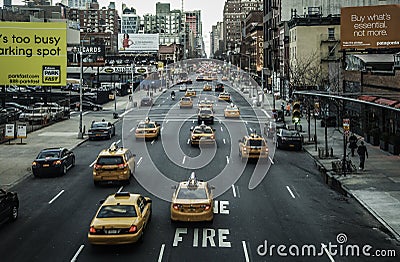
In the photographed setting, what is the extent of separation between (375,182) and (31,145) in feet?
78.4

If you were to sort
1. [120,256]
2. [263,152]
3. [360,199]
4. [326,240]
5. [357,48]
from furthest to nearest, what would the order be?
[357,48], [263,152], [360,199], [326,240], [120,256]

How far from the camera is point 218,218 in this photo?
19203 mm

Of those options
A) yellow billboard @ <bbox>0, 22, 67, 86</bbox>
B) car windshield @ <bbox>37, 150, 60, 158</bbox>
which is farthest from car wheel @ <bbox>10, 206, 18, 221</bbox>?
yellow billboard @ <bbox>0, 22, 67, 86</bbox>

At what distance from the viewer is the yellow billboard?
139 ft

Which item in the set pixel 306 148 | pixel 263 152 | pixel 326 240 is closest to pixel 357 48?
pixel 306 148

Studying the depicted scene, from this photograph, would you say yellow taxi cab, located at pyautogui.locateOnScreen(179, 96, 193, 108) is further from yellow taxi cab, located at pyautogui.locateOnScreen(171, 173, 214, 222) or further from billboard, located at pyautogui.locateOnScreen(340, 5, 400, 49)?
yellow taxi cab, located at pyautogui.locateOnScreen(171, 173, 214, 222)

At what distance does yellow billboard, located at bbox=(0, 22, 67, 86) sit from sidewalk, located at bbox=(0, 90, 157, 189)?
4.45m

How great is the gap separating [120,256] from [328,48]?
5757 centimetres

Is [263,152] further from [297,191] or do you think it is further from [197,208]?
[197,208]

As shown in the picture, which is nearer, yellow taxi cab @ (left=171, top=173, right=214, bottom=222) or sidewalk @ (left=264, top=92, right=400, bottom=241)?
yellow taxi cab @ (left=171, top=173, right=214, bottom=222)

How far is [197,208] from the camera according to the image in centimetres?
1780

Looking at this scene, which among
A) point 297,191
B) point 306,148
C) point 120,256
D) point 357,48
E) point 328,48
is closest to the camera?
point 120,256

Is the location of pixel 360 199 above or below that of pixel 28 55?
below

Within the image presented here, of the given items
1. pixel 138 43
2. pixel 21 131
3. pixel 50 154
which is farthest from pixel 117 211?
pixel 138 43
